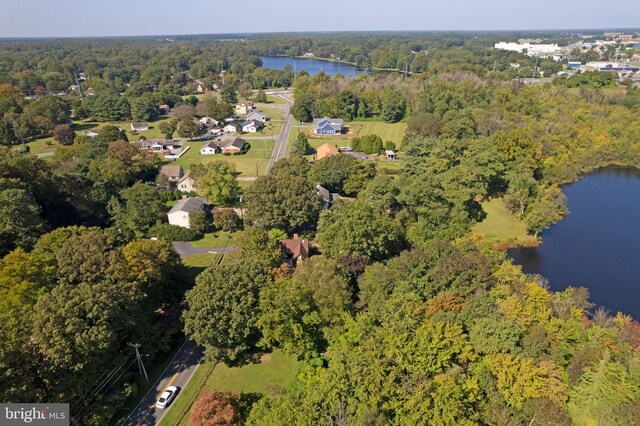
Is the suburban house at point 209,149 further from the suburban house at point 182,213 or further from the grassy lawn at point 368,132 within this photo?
the suburban house at point 182,213

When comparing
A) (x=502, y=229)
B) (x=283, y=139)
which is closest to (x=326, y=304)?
(x=502, y=229)

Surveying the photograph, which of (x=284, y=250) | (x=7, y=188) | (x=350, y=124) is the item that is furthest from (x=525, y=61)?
(x=7, y=188)

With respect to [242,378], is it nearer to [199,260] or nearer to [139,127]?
[199,260]

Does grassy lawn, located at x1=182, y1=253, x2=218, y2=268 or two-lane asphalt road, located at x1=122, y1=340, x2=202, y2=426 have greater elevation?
two-lane asphalt road, located at x1=122, y1=340, x2=202, y2=426

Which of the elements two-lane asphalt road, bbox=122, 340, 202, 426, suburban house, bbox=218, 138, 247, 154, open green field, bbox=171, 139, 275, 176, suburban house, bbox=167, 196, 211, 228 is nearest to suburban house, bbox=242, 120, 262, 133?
open green field, bbox=171, 139, 275, 176

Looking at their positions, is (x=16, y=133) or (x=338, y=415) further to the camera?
(x=16, y=133)

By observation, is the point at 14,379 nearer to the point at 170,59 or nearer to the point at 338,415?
the point at 338,415

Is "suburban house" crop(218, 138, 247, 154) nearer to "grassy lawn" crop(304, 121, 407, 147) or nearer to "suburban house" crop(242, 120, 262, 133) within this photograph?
"suburban house" crop(242, 120, 262, 133)
